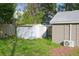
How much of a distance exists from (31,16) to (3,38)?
102 centimetres

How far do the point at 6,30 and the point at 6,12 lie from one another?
0.57 metres

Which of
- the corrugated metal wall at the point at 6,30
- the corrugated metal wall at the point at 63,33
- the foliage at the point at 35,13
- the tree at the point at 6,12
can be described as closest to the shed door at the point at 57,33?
the corrugated metal wall at the point at 63,33

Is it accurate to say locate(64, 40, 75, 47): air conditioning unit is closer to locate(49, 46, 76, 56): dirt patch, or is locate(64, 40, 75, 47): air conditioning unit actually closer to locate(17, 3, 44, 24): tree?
locate(49, 46, 76, 56): dirt patch

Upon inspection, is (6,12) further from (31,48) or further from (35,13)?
(31,48)

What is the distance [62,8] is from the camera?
6.82 m

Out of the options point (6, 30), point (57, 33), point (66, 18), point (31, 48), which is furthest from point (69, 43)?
point (6, 30)

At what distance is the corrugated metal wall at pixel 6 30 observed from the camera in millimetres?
6363

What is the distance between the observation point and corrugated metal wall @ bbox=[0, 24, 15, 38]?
251 inches

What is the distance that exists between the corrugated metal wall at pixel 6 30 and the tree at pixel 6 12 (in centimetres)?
15

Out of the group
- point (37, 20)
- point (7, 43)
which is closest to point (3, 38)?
point (7, 43)

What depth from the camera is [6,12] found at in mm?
6598

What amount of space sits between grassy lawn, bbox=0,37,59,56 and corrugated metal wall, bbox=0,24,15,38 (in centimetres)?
14

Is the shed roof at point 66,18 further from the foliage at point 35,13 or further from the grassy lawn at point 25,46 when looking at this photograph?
the grassy lawn at point 25,46

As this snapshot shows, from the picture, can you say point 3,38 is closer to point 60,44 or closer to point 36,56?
point 36,56
